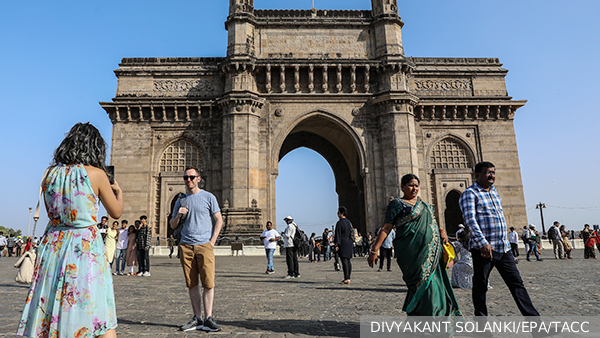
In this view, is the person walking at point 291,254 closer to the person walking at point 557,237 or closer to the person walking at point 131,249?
the person walking at point 131,249

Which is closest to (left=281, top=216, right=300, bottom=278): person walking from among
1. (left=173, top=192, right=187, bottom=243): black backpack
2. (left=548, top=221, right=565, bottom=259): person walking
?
(left=173, top=192, right=187, bottom=243): black backpack

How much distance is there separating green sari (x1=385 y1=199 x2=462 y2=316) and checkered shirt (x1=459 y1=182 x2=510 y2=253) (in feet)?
1.92

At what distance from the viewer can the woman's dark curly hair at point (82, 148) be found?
2721mm

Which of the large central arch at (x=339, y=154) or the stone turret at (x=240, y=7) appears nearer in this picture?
the stone turret at (x=240, y=7)

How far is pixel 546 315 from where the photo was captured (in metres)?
4.81

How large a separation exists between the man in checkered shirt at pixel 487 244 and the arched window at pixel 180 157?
20.2 metres

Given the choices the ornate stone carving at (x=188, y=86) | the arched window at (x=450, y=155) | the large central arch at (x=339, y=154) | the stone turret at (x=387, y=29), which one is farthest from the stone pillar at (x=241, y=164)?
the arched window at (x=450, y=155)

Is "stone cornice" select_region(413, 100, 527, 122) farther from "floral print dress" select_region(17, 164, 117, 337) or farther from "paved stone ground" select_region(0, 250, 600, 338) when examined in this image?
"floral print dress" select_region(17, 164, 117, 337)

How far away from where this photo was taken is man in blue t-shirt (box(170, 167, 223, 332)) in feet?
14.4

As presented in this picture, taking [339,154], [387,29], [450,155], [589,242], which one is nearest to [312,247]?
[589,242]

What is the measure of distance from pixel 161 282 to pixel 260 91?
15581 mm

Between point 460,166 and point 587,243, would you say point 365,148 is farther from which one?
point 587,243

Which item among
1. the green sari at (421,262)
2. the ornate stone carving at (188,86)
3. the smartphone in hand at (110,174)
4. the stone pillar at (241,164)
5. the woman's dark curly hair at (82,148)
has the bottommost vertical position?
the green sari at (421,262)

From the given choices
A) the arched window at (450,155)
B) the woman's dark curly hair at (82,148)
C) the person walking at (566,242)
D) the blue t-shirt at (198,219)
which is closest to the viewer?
the woman's dark curly hair at (82,148)
